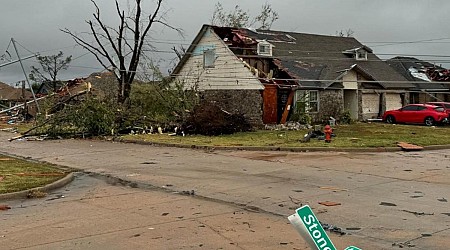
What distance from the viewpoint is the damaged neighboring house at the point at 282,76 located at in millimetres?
31844

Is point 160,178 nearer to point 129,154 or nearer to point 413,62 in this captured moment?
point 129,154

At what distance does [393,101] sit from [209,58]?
13.9 metres

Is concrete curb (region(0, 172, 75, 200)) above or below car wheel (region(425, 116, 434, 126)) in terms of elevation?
below

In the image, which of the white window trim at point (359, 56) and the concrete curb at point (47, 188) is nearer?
the concrete curb at point (47, 188)

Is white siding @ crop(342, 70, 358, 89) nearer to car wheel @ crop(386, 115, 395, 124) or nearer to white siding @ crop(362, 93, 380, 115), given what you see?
white siding @ crop(362, 93, 380, 115)

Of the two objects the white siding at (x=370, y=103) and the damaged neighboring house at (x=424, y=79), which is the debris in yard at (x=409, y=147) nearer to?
the white siding at (x=370, y=103)

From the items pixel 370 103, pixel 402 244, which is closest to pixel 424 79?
pixel 370 103

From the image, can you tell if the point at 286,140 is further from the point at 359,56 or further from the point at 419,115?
the point at 359,56

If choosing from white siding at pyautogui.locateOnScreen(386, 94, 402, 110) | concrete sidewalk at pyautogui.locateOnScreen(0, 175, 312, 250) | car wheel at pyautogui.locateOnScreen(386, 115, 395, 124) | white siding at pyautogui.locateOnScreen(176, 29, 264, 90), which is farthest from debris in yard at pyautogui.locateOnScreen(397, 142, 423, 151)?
white siding at pyautogui.locateOnScreen(386, 94, 402, 110)

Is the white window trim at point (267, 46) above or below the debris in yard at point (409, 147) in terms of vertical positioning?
above

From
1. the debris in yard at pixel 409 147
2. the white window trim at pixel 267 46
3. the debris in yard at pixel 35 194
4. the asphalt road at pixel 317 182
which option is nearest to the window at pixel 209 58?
the white window trim at pixel 267 46

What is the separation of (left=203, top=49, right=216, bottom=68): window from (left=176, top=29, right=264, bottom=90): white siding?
21 cm

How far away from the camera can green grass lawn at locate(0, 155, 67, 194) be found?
1167cm

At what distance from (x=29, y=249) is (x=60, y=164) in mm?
10225
